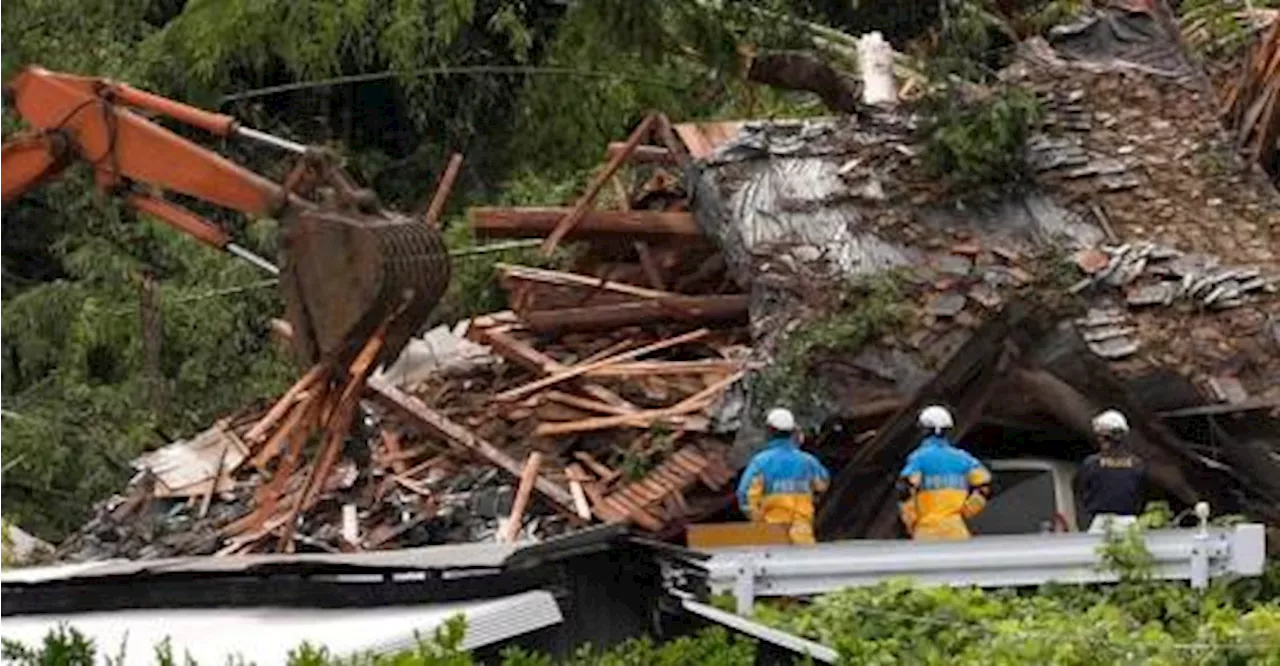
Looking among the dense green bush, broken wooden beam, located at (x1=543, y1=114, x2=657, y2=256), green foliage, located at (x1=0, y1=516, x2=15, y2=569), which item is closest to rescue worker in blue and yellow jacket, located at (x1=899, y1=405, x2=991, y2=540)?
the dense green bush

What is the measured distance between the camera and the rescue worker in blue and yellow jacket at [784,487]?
11352 mm

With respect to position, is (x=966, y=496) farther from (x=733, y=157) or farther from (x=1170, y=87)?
(x=1170, y=87)

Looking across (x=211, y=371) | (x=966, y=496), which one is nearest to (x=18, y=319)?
(x=211, y=371)

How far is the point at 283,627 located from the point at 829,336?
4293 mm

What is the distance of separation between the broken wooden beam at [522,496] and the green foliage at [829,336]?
4.11 feet

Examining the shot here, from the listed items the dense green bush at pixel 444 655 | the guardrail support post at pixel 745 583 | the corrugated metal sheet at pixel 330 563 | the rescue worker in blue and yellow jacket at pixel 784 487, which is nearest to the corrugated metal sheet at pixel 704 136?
the rescue worker in blue and yellow jacket at pixel 784 487

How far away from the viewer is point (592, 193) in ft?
48.6

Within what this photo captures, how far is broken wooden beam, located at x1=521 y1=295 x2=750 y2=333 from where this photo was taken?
13977mm

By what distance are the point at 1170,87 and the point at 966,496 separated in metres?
4.84

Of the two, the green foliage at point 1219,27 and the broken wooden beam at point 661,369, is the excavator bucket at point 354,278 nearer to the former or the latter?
the broken wooden beam at point 661,369

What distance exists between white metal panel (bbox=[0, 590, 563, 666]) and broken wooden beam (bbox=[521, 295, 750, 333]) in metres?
4.51

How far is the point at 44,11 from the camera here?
70.4ft

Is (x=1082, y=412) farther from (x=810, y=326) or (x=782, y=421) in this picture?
(x=782, y=421)

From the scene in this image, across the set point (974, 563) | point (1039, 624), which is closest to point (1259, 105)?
point (974, 563)
